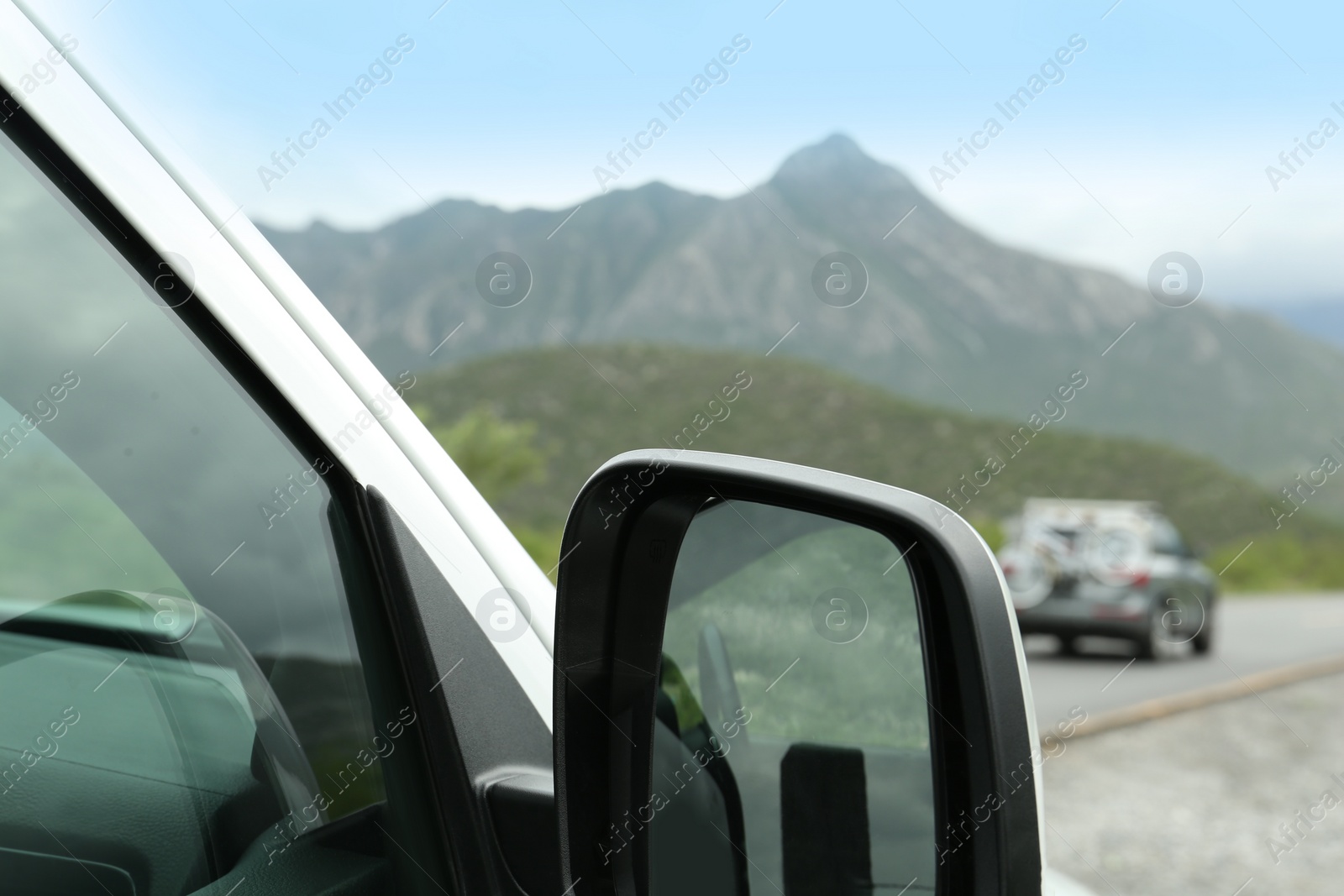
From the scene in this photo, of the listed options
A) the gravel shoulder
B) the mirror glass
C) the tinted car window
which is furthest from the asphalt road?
the tinted car window

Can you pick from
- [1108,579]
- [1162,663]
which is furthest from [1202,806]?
[1162,663]

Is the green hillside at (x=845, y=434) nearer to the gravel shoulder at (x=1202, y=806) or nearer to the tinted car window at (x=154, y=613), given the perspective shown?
the gravel shoulder at (x=1202, y=806)

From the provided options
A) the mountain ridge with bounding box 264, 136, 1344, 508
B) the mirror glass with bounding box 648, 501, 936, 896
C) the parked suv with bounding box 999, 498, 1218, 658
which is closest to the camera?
the mirror glass with bounding box 648, 501, 936, 896

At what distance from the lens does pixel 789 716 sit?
1070 mm

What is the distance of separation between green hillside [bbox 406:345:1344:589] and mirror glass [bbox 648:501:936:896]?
40.6m

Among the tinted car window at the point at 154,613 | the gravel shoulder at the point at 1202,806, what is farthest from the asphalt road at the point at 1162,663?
the tinted car window at the point at 154,613

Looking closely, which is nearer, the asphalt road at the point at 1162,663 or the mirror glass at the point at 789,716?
the mirror glass at the point at 789,716

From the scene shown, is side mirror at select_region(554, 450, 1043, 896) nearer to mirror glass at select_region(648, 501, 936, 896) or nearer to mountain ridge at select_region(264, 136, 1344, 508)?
mirror glass at select_region(648, 501, 936, 896)

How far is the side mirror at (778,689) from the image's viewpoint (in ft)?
2.77

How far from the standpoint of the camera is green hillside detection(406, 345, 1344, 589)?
1809 inches

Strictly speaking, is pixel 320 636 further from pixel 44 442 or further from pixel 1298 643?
pixel 1298 643

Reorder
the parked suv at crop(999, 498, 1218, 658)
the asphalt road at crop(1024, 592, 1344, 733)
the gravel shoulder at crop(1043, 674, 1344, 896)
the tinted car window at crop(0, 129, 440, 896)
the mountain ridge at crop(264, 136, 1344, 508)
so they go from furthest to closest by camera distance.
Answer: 1. the mountain ridge at crop(264, 136, 1344, 508)
2. the parked suv at crop(999, 498, 1218, 658)
3. the asphalt road at crop(1024, 592, 1344, 733)
4. the gravel shoulder at crop(1043, 674, 1344, 896)
5. the tinted car window at crop(0, 129, 440, 896)

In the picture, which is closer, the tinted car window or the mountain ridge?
the tinted car window

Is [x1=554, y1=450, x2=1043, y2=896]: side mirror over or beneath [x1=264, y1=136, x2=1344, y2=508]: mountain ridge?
over
